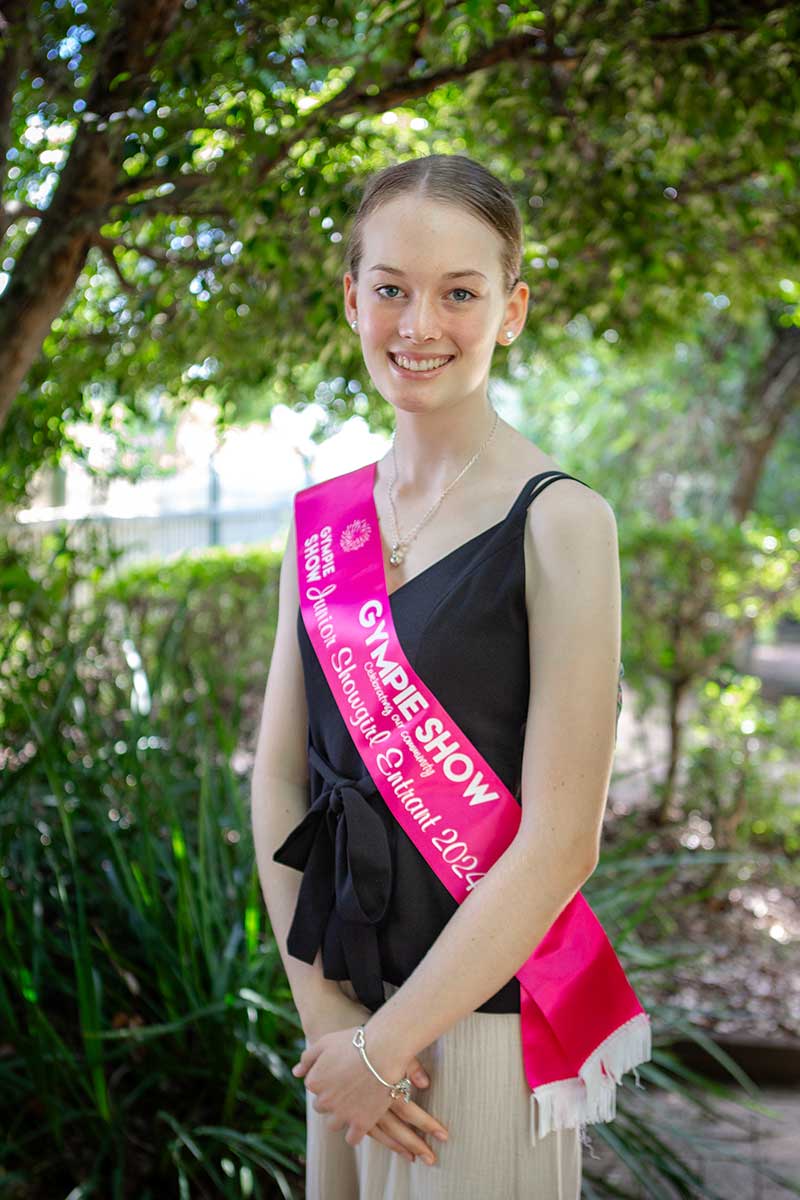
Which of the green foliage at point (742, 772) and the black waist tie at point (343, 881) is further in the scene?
the green foliage at point (742, 772)

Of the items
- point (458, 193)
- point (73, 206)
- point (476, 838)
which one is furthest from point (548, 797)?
point (73, 206)

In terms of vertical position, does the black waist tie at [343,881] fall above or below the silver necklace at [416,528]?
below

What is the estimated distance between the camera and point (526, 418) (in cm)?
1272

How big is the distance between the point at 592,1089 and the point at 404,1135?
23 cm

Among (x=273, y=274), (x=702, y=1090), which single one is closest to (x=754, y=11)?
(x=273, y=274)

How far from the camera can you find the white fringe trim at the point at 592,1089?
4.43 feet

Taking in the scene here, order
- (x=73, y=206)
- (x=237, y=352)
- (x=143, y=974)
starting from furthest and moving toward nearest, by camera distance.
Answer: (x=237, y=352), (x=143, y=974), (x=73, y=206)

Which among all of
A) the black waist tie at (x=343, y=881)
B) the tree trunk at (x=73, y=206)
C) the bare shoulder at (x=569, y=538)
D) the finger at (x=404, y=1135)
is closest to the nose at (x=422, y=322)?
the bare shoulder at (x=569, y=538)

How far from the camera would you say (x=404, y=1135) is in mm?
1330

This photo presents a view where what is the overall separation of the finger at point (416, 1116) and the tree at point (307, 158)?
69.3 inches

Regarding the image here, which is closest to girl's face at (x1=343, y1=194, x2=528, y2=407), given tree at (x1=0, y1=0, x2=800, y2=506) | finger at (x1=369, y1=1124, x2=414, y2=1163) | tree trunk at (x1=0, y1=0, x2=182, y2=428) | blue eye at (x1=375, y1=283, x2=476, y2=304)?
blue eye at (x1=375, y1=283, x2=476, y2=304)

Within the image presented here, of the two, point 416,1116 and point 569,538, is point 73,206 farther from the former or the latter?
point 416,1116

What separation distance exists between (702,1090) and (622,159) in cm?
269

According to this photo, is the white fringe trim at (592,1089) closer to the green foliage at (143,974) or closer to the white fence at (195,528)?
the green foliage at (143,974)
